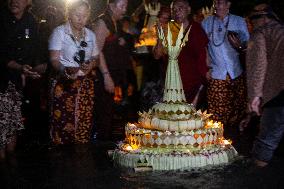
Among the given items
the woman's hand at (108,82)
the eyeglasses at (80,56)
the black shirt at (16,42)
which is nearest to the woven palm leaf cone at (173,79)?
the eyeglasses at (80,56)

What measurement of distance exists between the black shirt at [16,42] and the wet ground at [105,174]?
1.24m

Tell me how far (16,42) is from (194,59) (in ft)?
9.24

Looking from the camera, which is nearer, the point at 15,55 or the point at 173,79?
the point at 173,79

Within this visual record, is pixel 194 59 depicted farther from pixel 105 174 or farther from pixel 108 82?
pixel 105 174

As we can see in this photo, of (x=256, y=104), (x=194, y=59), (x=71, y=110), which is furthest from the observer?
(x=194, y=59)

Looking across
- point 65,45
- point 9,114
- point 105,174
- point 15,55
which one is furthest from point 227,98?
point 105,174

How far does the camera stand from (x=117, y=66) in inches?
399

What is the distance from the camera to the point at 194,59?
9398 mm

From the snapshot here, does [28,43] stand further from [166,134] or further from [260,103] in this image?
[260,103]

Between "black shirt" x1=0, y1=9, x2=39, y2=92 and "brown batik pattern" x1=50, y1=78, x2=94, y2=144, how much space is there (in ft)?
2.02

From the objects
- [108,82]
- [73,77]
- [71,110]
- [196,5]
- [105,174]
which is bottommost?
[105,174]

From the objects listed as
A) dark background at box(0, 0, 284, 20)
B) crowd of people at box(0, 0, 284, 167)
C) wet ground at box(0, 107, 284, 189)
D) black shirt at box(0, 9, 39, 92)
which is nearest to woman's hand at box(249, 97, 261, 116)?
crowd of people at box(0, 0, 284, 167)

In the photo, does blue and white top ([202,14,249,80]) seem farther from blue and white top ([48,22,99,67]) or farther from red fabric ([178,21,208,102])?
blue and white top ([48,22,99,67])

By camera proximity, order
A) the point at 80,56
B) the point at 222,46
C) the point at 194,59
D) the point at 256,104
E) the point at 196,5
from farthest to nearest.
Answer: the point at 196,5 → the point at 222,46 → the point at 194,59 → the point at 80,56 → the point at 256,104
